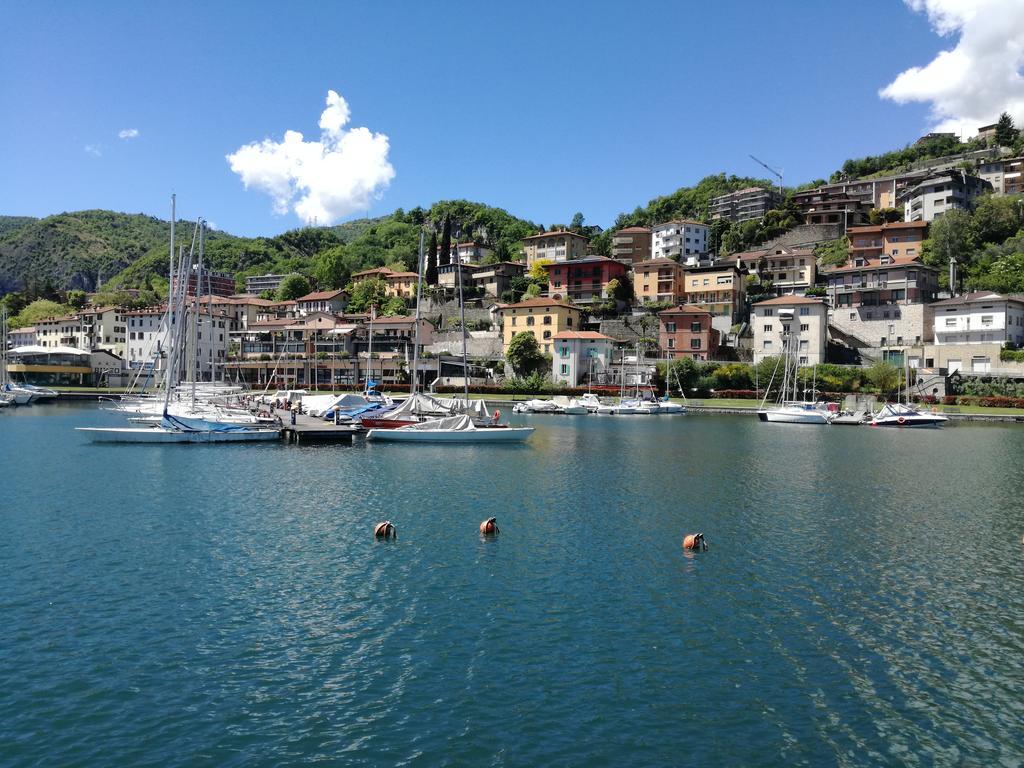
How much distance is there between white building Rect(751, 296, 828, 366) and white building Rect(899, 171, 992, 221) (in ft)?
136

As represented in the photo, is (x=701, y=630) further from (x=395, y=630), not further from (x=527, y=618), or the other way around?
(x=395, y=630)

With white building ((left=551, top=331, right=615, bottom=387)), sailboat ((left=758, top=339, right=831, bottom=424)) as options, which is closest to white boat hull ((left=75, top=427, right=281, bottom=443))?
sailboat ((left=758, top=339, right=831, bottom=424))

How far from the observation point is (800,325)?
96.8m

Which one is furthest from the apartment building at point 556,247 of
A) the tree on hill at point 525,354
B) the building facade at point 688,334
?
the building facade at point 688,334

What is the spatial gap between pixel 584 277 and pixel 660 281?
13604 millimetres

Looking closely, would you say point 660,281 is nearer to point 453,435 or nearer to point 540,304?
point 540,304

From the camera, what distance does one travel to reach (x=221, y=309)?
137000 millimetres

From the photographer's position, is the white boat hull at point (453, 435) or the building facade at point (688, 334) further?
the building facade at point (688, 334)

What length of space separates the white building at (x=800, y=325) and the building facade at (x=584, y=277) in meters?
29.2

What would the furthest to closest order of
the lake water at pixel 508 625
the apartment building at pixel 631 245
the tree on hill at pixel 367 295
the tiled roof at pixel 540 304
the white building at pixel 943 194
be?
the apartment building at pixel 631 245, the tree on hill at pixel 367 295, the white building at pixel 943 194, the tiled roof at pixel 540 304, the lake water at pixel 508 625

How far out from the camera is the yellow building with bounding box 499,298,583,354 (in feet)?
359

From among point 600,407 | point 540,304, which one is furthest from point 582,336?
point 600,407

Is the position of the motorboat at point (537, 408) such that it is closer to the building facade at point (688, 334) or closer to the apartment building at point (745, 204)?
the building facade at point (688, 334)

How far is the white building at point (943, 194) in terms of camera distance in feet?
397
